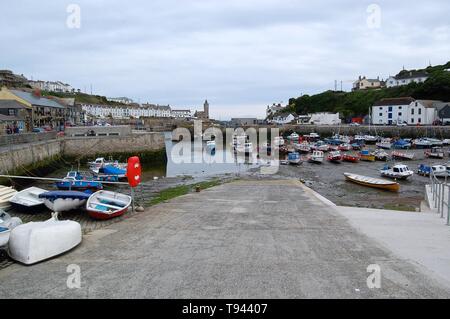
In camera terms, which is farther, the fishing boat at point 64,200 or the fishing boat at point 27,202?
the fishing boat at point 27,202

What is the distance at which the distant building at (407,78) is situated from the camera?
3794 inches

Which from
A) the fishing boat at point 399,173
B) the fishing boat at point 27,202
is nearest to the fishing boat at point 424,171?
the fishing boat at point 399,173

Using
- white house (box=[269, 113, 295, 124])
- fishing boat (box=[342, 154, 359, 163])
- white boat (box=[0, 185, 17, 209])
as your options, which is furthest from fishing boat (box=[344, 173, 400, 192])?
white house (box=[269, 113, 295, 124])

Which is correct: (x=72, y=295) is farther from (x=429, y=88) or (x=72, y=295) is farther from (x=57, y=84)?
(x=57, y=84)

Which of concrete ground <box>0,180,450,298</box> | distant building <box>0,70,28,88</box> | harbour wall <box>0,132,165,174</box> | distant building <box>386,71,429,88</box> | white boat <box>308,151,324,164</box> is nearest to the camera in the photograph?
concrete ground <box>0,180,450,298</box>

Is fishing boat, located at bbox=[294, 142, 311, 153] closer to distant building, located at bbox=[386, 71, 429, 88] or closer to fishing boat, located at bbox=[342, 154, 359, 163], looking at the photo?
fishing boat, located at bbox=[342, 154, 359, 163]

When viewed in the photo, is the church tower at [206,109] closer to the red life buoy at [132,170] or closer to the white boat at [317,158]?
the white boat at [317,158]

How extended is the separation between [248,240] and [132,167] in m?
4.91

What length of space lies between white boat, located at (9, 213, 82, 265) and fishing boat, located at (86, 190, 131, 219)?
379cm

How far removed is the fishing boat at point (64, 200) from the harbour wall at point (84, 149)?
12.5 meters

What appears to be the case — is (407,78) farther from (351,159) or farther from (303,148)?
(351,159)

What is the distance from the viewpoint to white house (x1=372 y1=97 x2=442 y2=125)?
238 ft
